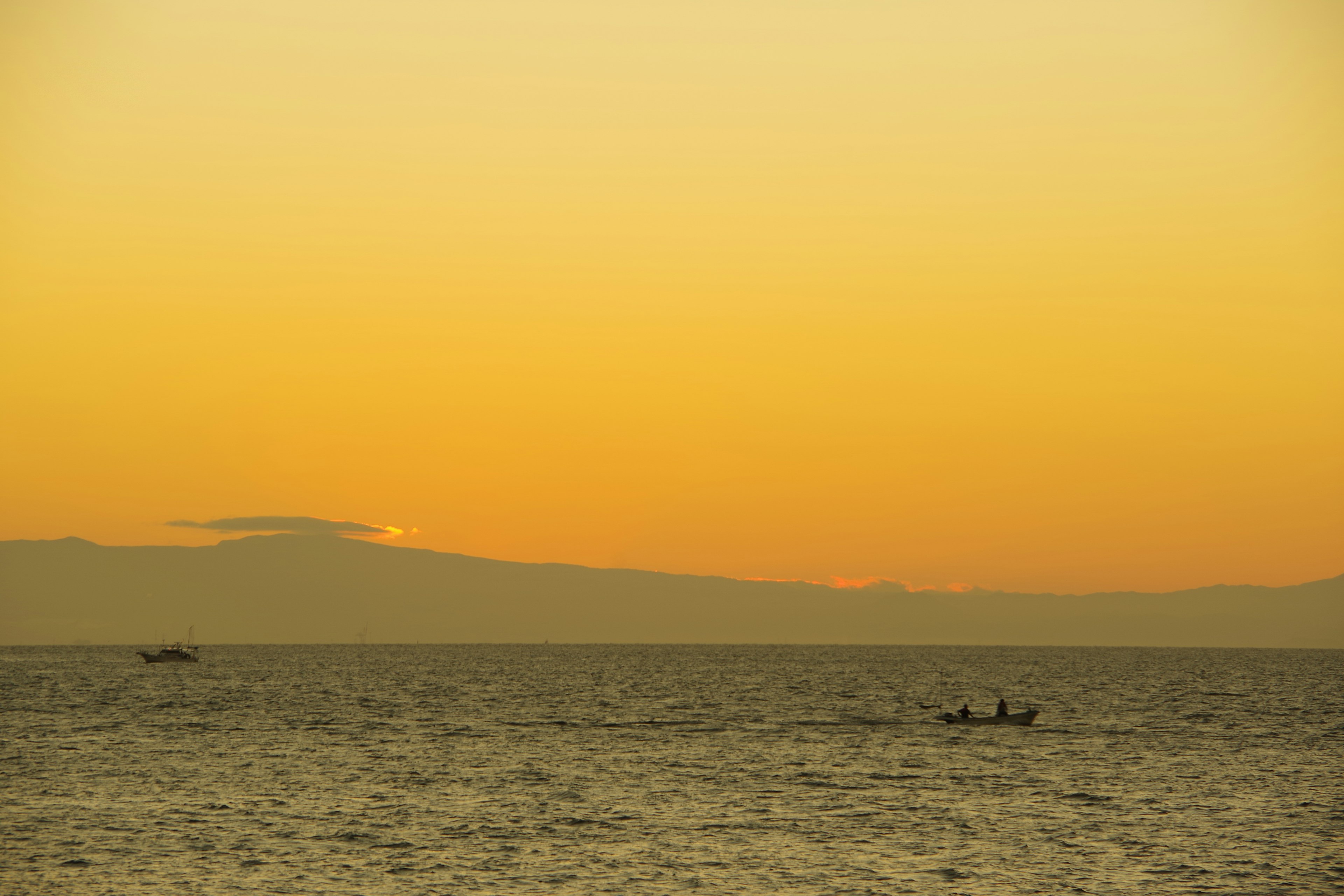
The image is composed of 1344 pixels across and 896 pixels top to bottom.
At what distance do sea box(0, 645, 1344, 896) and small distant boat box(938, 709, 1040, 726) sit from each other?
854 mm

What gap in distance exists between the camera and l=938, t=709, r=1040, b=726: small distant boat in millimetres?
103312

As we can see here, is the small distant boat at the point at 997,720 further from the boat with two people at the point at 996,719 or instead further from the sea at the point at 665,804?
the sea at the point at 665,804

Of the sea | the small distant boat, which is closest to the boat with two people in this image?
the small distant boat

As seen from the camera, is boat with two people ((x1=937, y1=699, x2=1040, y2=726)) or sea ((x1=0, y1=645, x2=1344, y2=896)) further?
boat with two people ((x1=937, y1=699, x2=1040, y2=726))

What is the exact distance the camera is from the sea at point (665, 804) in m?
46.8

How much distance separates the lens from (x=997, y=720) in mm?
104000

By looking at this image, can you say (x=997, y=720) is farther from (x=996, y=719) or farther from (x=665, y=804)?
(x=665, y=804)

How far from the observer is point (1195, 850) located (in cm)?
5141

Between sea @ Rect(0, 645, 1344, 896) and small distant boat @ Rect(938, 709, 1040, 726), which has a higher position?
small distant boat @ Rect(938, 709, 1040, 726)

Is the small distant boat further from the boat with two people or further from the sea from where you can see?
the sea

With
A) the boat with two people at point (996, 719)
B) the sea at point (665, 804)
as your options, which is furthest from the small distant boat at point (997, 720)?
the sea at point (665, 804)

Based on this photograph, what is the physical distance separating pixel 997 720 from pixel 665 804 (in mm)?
50251

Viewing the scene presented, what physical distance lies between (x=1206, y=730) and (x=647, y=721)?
47.6 metres

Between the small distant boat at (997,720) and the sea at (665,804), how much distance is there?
854 millimetres
